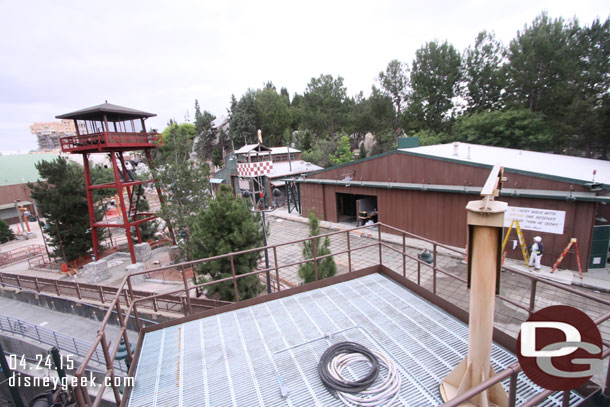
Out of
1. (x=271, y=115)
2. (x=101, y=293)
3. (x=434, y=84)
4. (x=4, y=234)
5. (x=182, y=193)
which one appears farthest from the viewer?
(x=271, y=115)

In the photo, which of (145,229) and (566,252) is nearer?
(566,252)

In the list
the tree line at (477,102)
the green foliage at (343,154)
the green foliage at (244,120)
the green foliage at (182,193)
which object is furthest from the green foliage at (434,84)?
the green foliage at (182,193)

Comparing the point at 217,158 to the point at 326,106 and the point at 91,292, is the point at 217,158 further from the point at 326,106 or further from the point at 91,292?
the point at 91,292

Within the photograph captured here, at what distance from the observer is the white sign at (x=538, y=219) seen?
10.6m

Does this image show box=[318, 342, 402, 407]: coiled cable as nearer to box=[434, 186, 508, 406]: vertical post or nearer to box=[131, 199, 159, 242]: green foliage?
box=[434, 186, 508, 406]: vertical post

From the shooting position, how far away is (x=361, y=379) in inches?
134

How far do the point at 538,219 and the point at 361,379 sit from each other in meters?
11.3

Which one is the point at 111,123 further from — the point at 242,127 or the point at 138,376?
the point at 242,127

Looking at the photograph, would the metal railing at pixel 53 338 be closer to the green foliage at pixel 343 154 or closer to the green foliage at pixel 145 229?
the green foliage at pixel 145 229

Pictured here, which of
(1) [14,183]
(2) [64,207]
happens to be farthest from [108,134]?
(1) [14,183]

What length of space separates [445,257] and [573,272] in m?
4.20

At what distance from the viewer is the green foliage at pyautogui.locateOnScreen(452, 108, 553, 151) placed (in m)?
26.2

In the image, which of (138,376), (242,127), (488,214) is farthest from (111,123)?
(242,127)

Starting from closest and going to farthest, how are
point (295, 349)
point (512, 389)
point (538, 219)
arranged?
1. point (512, 389)
2. point (295, 349)
3. point (538, 219)
